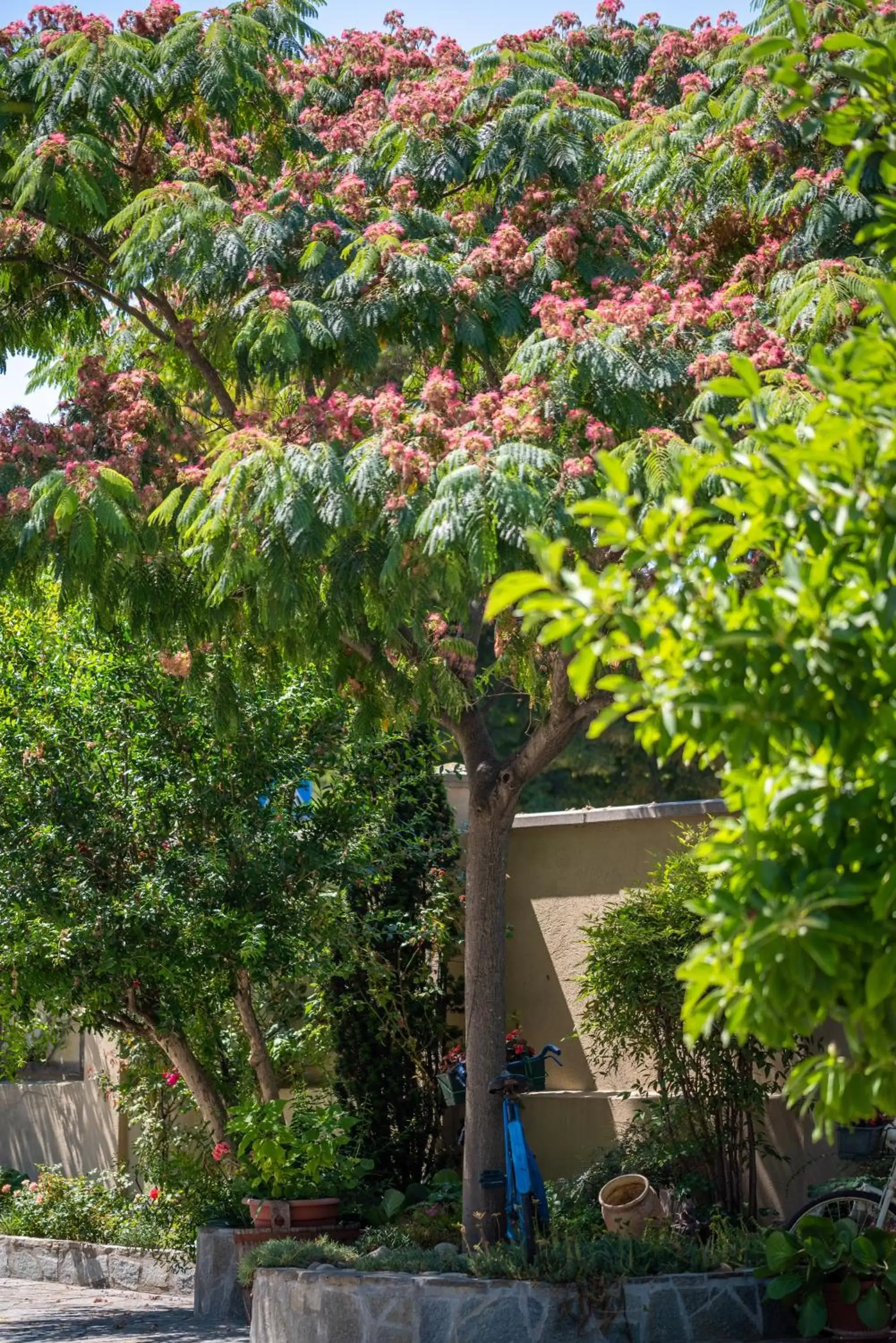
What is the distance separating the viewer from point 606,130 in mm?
9750

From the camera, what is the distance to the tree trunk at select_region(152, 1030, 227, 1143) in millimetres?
11883

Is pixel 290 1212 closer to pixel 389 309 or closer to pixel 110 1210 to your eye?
pixel 110 1210

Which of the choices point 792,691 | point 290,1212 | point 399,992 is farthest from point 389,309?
point 792,691

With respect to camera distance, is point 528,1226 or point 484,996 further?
point 484,996

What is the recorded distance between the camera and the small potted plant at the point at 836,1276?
24.3 feet

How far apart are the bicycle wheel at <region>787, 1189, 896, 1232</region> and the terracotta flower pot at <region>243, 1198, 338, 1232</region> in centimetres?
325

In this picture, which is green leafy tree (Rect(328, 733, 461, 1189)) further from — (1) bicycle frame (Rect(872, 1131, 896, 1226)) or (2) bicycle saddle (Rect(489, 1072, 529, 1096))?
(1) bicycle frame (Rect(872, 1131, 896, 1226))

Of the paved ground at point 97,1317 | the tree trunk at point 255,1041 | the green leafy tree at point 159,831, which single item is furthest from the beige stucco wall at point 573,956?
the paved ground at point 97,1317

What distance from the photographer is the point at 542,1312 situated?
7570mm

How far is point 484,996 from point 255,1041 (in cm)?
326

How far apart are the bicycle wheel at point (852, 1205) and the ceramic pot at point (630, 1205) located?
1.01 m

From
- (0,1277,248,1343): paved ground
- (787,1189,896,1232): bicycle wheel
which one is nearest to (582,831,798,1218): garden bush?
(787,1189,896,1232): bicycle wheel

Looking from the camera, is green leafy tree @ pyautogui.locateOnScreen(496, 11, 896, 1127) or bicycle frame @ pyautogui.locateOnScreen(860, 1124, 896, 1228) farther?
bicycle frame @ pyautogui.locateOnScreen(860, 1124, 896, 1228)

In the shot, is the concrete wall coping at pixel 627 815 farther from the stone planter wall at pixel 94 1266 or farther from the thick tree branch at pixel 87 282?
the stone planter wall at pixel 94 1266
